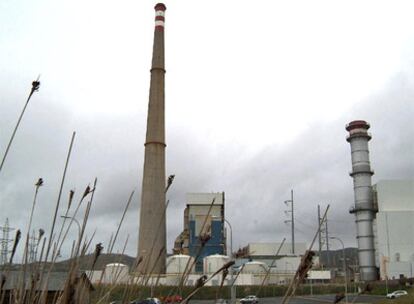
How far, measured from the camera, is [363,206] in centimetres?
5444

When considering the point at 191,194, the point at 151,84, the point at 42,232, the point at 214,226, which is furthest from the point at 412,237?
the point at 42,232

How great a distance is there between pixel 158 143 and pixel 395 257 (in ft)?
97.3

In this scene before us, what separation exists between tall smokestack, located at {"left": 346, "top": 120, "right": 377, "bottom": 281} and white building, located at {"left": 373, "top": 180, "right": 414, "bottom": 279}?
0.84 m

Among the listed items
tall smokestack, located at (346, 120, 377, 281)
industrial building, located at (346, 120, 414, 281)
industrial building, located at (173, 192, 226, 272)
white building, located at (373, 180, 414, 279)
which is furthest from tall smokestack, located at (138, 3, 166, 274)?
white building, located at (373, 180, 414, 279)

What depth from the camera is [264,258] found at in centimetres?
7838

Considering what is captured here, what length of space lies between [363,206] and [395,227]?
4.07m

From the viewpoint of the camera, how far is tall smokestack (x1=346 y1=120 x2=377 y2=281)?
54156mm

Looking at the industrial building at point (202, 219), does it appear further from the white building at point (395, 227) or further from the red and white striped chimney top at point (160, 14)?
the red and white striped chimney top at point (160, 14)

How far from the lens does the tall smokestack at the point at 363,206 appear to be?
5416cm

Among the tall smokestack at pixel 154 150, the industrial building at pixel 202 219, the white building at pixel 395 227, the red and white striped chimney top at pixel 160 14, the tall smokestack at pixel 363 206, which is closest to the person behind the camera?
the tall smokestack at pixel 154 150

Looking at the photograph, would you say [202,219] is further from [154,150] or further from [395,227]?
[395,227]

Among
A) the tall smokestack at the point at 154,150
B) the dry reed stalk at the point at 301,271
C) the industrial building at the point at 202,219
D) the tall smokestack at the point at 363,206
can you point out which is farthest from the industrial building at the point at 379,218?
the dry reed stalk at the point at 301,271

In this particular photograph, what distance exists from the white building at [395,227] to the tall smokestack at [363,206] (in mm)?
845

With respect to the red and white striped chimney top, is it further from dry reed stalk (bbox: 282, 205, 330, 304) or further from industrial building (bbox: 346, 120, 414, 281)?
dry reed stalk (bbox: 282, 205, 330, 304)
